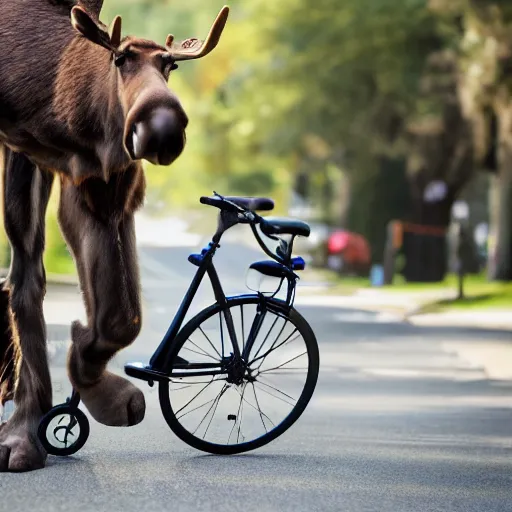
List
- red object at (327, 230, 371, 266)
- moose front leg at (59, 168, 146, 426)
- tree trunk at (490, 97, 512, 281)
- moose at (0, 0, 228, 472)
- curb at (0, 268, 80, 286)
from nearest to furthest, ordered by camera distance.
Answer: moose at (0, 0, 228, 472) < moose front leg at (59, 168, 146, 426) < curb at (0, 268, 80, 286) < tree trunk at (490, 97, 512, 281) < red object at (327, 230, 371, 266)

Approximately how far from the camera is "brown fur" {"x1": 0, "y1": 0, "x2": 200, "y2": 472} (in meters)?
7.60

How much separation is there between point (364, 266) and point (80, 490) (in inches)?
1462

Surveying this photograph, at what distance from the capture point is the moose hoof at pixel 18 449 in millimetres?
8172

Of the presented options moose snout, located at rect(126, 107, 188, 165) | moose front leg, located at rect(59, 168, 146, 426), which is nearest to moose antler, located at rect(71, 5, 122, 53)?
moose snout, located at rect(126, 107, 188, 165)

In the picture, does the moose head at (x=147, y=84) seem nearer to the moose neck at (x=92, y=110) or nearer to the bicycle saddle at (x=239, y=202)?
the moose neck at (x=92, y=110)

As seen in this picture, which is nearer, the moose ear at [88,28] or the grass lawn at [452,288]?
the moose ear at [88,28]

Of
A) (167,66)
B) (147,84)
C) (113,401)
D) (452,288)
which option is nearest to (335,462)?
(113,401)

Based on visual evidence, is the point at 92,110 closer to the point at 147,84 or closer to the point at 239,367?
the point at 147,84

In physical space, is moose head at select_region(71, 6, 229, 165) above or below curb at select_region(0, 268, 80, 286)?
above

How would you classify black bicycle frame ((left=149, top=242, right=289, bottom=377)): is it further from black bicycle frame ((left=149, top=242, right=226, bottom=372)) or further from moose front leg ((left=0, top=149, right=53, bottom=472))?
moose front leg ((left=0, top=149, right=53, bottom=472))

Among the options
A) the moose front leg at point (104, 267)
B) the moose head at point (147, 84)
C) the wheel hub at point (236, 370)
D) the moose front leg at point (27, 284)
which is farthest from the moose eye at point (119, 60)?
the wheel hub at point (236, 370)

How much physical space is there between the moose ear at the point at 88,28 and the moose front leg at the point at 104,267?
0.70m

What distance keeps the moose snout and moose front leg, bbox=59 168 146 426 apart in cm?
77

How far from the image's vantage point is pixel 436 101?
36.1 meters
